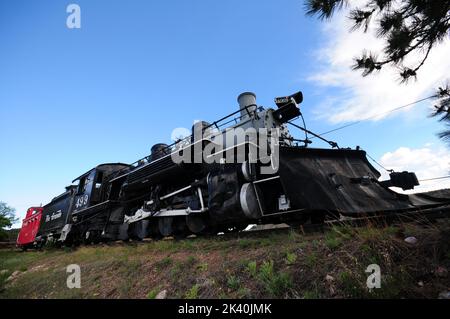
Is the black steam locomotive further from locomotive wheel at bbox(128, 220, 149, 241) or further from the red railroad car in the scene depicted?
the red railroad car

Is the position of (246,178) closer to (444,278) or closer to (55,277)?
(444,278)

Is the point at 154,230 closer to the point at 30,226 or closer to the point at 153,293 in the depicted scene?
the point at 153,293

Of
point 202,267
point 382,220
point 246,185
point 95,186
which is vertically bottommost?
point 202,267

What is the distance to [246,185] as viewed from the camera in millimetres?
5469

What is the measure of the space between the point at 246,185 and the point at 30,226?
1923 centimetres

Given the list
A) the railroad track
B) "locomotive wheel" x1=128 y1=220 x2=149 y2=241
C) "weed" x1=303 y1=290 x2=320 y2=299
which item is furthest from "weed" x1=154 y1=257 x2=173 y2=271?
"locomotive wheel" x1=128 y1=220 x2=149 y2=241

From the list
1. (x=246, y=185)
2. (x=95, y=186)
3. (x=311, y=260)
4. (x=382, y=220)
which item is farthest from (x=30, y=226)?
(x=382, y=220)

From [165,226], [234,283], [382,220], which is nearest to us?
[234,283]

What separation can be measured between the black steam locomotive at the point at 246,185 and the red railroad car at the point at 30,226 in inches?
341

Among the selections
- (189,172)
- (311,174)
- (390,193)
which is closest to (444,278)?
(311,174)

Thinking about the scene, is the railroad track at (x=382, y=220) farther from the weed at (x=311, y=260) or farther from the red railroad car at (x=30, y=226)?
the red railroad car at (x=30, y=226)

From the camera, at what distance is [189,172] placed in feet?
24.7

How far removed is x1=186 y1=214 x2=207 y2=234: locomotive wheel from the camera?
695 centimetres

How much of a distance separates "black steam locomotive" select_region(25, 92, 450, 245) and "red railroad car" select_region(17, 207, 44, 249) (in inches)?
341
